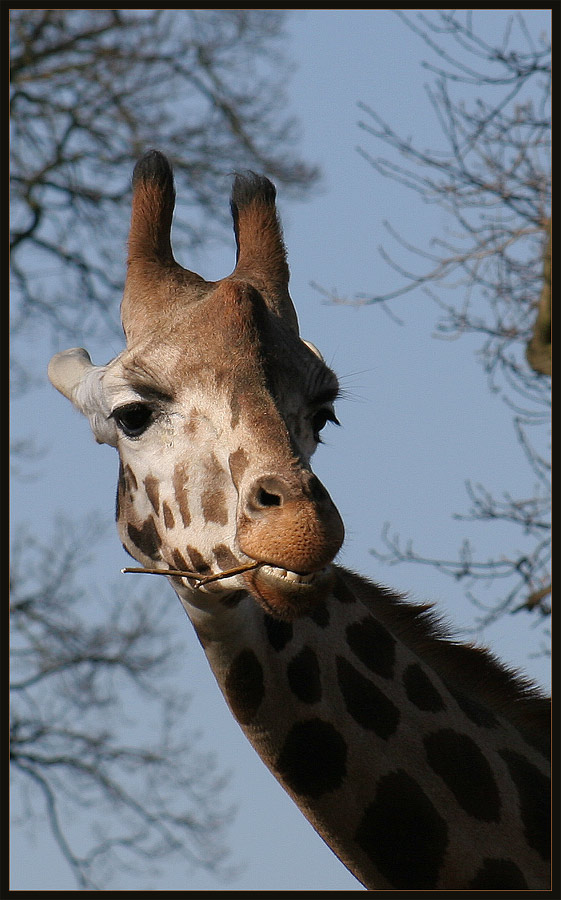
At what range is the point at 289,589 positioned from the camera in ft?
10.5

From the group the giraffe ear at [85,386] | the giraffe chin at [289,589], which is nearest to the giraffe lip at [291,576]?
the giraffe chin at [289,589]

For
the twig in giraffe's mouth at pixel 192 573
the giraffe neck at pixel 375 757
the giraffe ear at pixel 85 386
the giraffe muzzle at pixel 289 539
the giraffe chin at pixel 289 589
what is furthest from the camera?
the giraffe ear at pixel 85 386

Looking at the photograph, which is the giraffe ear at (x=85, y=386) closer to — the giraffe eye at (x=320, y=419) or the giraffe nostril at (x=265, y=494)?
the giraffe eye at (x=320, y=419)

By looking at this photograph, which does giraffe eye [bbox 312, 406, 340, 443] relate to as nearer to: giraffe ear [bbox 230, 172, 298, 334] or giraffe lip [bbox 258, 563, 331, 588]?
giraffe ear [bbox 230, 172, 298, 334]

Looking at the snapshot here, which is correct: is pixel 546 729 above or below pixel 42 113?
below

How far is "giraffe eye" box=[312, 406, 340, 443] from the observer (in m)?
3.76

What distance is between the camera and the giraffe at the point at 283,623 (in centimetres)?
349

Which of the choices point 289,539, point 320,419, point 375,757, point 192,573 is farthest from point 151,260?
point 375,757

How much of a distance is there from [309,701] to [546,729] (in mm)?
972

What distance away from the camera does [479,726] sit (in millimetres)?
4012

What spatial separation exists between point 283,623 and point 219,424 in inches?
27.4

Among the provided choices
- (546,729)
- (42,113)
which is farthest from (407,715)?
(42,113)

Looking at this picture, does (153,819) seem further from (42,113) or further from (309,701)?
(309,701)

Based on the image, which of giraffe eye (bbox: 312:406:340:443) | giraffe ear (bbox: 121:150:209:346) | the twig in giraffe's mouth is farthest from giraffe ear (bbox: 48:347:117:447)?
giraffe eye (bbox: 312:406:340:443)
